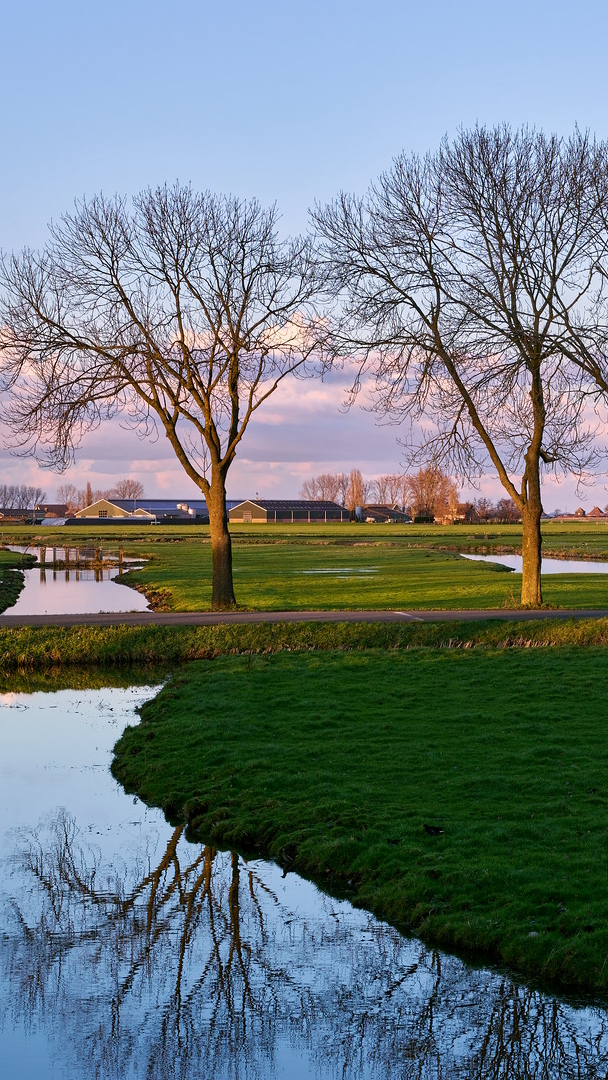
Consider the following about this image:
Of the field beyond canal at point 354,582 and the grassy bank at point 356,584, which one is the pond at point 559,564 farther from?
the grassy bank at point 356,584

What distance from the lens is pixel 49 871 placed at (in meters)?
11.8

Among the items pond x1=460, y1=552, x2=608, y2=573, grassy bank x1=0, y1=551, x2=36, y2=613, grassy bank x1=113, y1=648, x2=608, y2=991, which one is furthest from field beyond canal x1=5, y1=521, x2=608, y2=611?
grassy bank x1=113, y1=648, x2=608, y2=991

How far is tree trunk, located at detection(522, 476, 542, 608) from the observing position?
3216cm

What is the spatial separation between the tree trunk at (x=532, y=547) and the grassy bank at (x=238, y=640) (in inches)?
199

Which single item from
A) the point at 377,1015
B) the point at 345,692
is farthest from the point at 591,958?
the point at 345,692

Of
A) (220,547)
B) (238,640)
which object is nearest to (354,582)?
(220,547)

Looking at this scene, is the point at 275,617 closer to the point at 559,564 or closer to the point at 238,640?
the point at 238,640

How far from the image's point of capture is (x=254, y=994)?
879 centimetres

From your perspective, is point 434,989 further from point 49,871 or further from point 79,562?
point 79,562

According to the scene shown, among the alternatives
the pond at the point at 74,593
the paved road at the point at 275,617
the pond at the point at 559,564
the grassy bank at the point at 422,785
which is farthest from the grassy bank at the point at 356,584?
the grassy bank at the point at 422,785

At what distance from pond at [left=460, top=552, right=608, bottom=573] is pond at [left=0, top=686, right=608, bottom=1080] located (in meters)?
52.8

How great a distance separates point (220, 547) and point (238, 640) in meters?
7.26

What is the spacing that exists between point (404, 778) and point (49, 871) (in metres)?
4.97

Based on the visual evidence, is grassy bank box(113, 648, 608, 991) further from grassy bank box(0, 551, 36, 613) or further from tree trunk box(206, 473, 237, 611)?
grassy bank box(0, 551, 36, 613)
